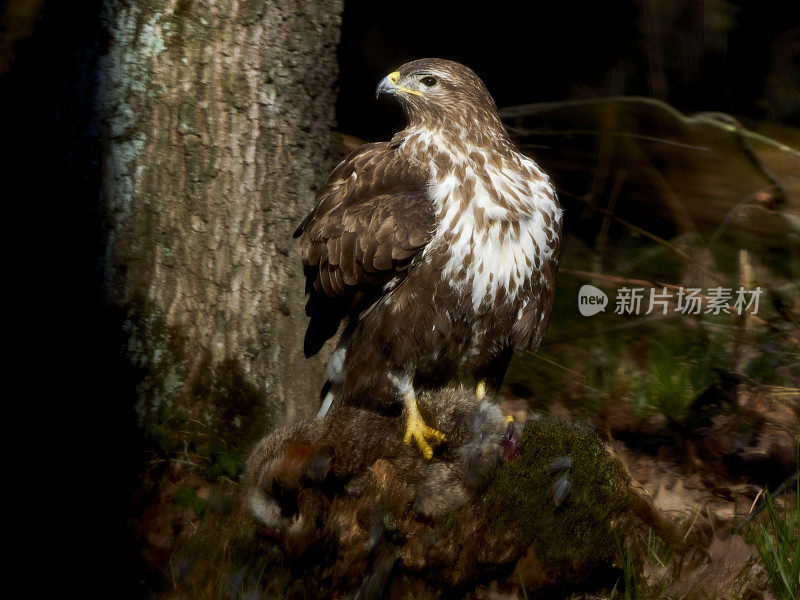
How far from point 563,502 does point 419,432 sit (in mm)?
455

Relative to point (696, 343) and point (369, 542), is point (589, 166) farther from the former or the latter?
point (369, 542)

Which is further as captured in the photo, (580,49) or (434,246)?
(580,49)

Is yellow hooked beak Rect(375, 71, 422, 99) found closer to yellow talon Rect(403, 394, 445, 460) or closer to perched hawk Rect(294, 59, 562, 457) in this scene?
perched hawk Rect(294, 59, 562, 457)

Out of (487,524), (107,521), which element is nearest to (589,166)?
(487,524)

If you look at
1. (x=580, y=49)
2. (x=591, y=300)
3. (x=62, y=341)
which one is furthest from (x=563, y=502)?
(x=580, y=49)

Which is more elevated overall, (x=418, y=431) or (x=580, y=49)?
(x=580, y=49)

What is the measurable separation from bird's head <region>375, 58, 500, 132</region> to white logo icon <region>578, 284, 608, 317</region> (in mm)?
2065

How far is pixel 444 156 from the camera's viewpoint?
107 inches

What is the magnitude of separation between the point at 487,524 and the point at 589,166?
2.92 m

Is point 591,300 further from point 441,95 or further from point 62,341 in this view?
point 62,341

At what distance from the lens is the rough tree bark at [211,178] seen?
2982mm

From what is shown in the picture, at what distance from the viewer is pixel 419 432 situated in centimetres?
239

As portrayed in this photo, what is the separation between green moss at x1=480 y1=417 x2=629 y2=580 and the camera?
2.27m

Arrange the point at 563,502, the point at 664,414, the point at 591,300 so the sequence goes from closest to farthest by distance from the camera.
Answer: the point at 563,502, the point at 664,414, the point at 591,300
